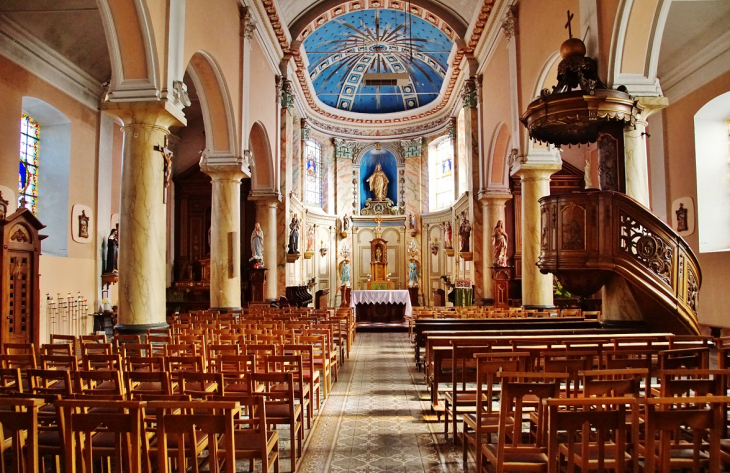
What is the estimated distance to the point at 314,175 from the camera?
82.7 ft

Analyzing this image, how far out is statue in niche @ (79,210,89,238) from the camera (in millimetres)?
13156

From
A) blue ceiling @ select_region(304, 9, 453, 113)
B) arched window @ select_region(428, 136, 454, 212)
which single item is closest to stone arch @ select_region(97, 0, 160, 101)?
blue ceiling @ select_region(304, 9, 453, 113)

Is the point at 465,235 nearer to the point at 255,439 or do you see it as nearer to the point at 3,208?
the point at 3,208

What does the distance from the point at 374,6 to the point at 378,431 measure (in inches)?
687

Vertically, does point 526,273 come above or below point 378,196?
below

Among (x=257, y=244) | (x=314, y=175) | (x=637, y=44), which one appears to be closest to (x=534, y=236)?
(x=637, y=44)

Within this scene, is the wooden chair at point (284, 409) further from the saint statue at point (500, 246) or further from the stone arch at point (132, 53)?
the saint statue at point (500, 246)

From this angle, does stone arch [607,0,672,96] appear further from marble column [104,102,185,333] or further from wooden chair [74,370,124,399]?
wooden chair [74,370,124,399]

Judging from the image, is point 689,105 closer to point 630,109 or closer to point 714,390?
point 630,109

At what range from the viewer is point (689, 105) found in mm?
12742

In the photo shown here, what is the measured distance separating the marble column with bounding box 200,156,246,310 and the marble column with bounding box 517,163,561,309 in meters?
6.82

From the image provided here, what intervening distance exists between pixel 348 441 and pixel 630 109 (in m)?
6.02

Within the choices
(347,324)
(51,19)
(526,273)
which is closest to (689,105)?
(526,273)

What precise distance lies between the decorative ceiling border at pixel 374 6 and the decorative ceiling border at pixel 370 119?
29.7 inches
